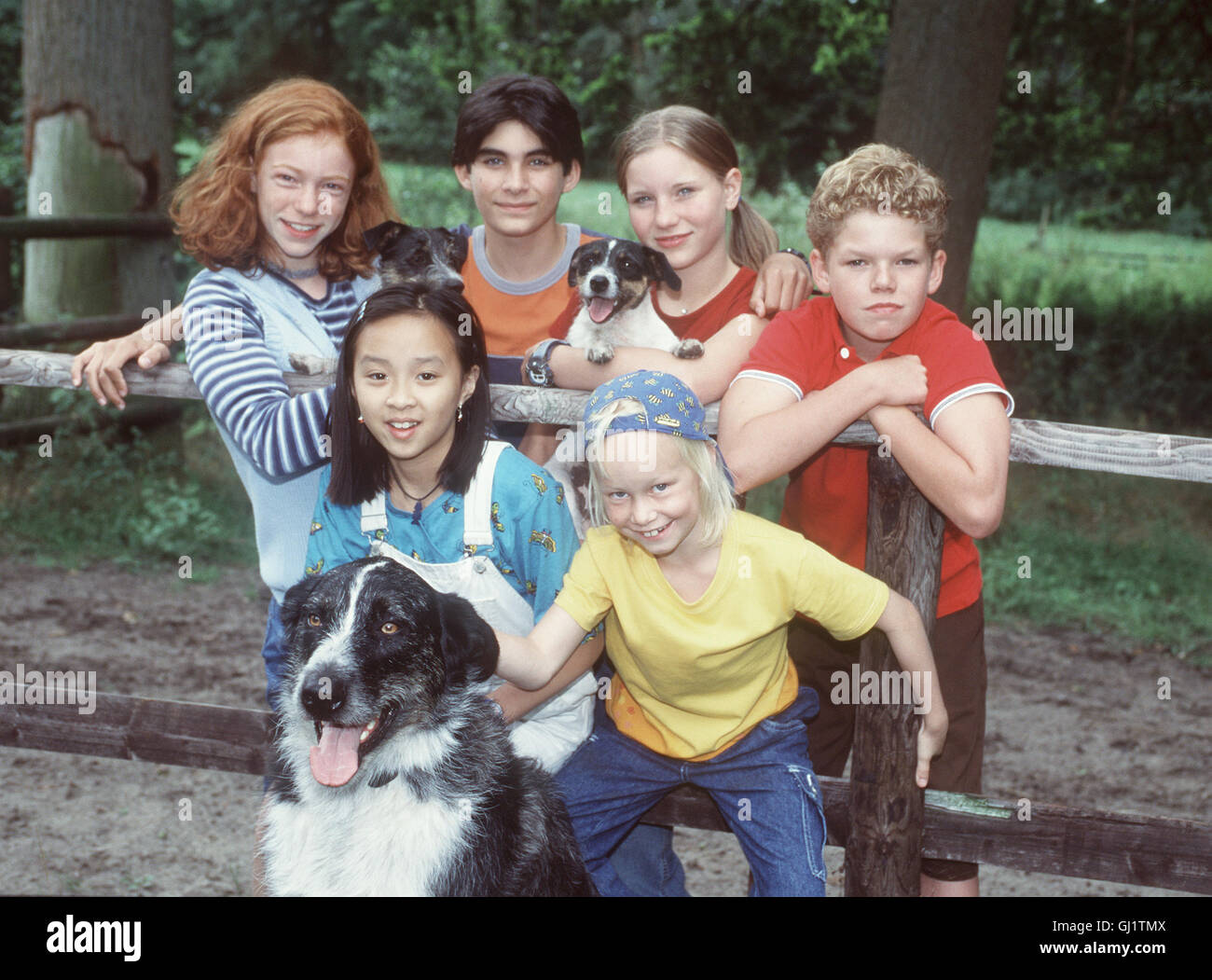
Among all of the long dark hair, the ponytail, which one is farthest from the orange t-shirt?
the long dark hair

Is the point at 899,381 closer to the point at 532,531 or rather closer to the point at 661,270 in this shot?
the point at 532,531

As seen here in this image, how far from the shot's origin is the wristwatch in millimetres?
3467

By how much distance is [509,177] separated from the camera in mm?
3506

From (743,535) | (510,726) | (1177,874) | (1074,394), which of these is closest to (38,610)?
(510,726)

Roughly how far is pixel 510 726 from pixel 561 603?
0.36 metres

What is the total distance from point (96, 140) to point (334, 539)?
685 cm

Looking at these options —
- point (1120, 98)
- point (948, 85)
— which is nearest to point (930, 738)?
point (948, 85)

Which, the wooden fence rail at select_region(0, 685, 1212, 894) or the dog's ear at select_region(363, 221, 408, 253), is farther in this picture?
the dog's ear at select_region(363, 221, 408, 253)

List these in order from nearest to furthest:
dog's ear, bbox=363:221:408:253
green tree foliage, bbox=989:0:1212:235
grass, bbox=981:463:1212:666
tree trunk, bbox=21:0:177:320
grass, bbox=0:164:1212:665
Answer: dog's ear, bbox=363:221:408:253, grass, bbox=981:463:1212:666, grass, bbox=0:164:1212:665, tree trunk, bbox=21:0:177:320, green tree foliage, bbox=989:0:1212:235

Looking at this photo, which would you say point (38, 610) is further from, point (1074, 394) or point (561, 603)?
point (1074, 394)

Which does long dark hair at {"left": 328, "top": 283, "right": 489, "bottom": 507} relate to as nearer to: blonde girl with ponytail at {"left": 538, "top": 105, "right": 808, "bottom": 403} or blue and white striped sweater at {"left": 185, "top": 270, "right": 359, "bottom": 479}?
blue and white striped sweater at {"left": 185, "top": 270, "right": 359, "bottom": 479}

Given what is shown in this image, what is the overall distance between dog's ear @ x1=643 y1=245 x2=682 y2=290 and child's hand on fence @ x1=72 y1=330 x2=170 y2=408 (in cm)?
144

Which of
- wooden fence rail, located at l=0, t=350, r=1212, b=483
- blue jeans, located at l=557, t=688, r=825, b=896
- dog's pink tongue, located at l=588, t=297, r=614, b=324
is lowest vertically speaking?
blue jeans, located at l=557, t=688, r=825, b=896

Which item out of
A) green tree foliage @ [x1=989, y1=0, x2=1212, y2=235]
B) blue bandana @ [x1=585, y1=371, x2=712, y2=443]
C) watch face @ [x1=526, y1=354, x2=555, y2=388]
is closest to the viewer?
blue bandana @ [x1=585, y1=371, x2=712, y2=443]
